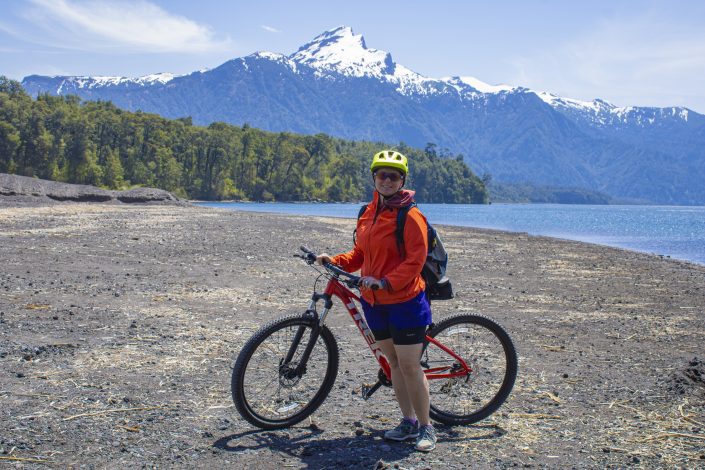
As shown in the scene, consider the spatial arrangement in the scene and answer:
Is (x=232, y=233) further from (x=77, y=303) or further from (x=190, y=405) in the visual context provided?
(x=190, y=405)

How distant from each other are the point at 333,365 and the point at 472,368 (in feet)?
4.59

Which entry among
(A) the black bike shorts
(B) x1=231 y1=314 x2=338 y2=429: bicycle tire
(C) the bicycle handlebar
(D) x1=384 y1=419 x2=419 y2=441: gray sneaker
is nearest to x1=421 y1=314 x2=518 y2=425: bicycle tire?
(D) x1=384 y1=419 x2=419 y2=441: gray sneaker

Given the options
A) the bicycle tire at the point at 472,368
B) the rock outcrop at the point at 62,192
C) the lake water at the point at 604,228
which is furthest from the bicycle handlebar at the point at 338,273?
the rock outcrop at the point at 62,192

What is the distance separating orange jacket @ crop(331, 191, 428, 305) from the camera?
5.11 meters

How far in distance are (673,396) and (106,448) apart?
5801 millimetres

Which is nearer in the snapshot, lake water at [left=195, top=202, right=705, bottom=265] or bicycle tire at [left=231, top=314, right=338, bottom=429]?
bicycle tire at [left=231, top=314, right=338, bottom=429]

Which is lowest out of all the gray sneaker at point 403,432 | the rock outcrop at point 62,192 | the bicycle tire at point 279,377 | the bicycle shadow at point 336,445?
the bicycle shadow at point 336,445

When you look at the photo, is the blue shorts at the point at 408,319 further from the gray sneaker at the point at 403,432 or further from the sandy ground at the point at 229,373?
the sandy ground at the point at 229,373

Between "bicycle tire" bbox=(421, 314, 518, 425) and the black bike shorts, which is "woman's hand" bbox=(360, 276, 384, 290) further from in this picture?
"bicycle tire" bbox=(421, 314, 518, 425)

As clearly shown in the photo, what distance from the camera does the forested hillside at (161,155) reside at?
103 metres

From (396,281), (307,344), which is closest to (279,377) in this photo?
(307,344)

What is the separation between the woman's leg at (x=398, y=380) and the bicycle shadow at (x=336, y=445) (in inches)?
11.7

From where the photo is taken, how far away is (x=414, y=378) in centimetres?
544

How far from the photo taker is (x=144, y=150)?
13125 centimetres
